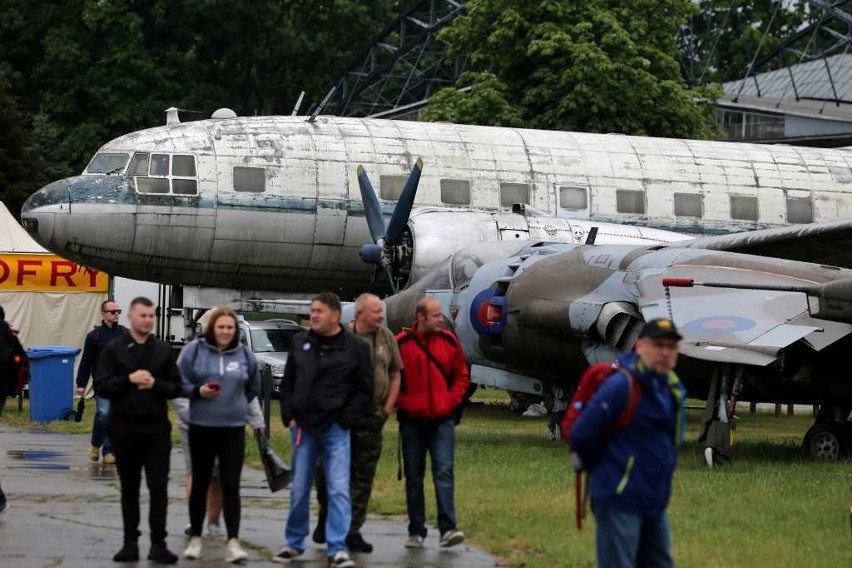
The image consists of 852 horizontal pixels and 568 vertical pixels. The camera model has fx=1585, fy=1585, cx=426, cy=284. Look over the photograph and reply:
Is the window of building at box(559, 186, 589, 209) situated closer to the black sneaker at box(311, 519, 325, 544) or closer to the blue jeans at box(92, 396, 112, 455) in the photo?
the blue jeans at box(92, 396, 112, 455)

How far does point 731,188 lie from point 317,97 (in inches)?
1662

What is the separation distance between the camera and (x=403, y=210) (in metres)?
24.9

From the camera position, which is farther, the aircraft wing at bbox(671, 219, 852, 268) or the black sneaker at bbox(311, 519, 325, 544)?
the aircraft wing at bbox(671, 219, 852, 268)

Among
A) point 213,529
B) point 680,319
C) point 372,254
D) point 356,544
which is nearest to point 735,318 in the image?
point 680,319

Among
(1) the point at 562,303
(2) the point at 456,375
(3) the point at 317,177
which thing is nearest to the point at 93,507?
(2) the point at 456,375

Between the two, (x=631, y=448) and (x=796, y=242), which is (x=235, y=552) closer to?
(x=631, y=448)

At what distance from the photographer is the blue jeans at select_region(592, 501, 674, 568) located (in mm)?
8328

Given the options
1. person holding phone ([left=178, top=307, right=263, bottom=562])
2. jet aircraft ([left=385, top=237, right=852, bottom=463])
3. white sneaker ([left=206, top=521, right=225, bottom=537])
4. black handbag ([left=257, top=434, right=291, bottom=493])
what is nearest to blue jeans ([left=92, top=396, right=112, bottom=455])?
jet aircraft ([left=385, top=237, right=852, bottom=463])

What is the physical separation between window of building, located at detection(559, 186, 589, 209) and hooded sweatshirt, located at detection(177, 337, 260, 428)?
57.0 feet

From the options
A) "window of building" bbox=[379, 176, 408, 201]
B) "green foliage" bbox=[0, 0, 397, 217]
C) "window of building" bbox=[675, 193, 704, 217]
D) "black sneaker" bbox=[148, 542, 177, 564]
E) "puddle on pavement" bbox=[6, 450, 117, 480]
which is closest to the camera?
"black sneaker" bbox=[148, 542, 177, 564]

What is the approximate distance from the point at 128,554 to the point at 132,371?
127 cm

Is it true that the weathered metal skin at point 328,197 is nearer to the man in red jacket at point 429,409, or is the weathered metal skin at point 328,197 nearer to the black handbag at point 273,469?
the man in red jacket at point 429,409

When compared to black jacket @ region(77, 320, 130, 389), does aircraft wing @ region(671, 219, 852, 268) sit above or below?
above

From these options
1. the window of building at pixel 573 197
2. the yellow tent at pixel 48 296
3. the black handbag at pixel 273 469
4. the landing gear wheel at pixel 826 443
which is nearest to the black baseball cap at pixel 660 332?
the black handbag at pixel 273 469
